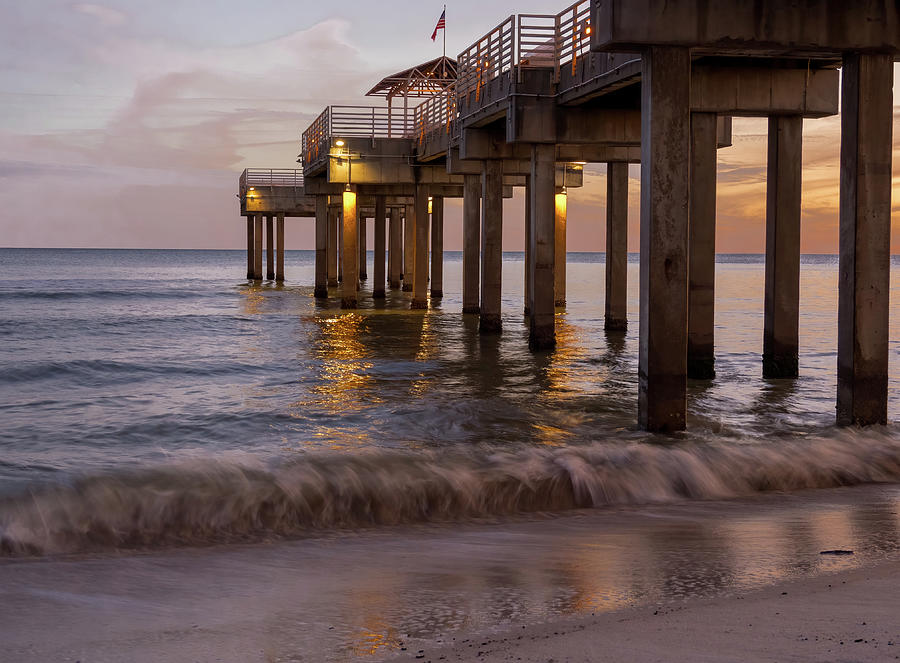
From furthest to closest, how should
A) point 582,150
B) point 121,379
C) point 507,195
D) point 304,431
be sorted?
point 507,195 < point 582,150 < point 121,379 < point 304,431

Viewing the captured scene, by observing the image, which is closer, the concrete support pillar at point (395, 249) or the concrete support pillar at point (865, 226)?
the concrete support pillar at point (865, 226)

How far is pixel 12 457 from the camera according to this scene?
10680mm

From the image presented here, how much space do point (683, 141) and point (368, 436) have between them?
478 cm

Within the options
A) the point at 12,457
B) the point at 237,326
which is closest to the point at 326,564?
the point at 12,457

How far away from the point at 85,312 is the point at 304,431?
27.9m

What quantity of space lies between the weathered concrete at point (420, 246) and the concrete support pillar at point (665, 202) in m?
21.6

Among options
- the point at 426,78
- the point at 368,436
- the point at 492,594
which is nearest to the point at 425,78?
the point at 426,78

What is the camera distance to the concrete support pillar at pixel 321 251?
40469 mm

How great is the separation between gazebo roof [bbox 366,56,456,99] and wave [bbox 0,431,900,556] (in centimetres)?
2676

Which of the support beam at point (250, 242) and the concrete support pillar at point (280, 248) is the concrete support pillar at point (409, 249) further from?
the support beam at point (250, 242)

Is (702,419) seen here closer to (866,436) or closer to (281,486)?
(866,436)

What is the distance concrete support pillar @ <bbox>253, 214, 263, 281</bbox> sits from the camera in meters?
64.4

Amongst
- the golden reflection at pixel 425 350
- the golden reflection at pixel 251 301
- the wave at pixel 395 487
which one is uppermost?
the golden reflection at pixel 251 301

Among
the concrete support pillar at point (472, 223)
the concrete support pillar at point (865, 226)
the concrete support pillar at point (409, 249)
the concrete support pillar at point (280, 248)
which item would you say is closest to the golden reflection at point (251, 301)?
the concrete support pillar at point (280, 248)
